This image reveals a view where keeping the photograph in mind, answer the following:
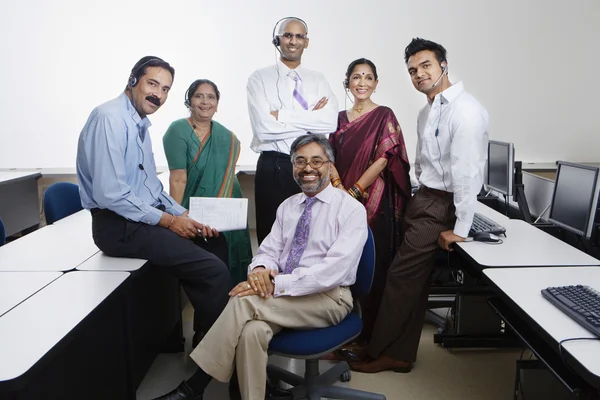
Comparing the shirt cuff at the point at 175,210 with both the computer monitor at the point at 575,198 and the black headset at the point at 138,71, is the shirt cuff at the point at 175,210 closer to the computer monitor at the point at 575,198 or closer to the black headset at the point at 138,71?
the black headset at the point at 138,71

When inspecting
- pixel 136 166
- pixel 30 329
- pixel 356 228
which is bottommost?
pixel 30 329

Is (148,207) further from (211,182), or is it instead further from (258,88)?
(258,88)

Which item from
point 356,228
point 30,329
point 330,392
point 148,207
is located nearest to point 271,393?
point 330,392

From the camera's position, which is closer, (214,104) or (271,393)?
(271,393)

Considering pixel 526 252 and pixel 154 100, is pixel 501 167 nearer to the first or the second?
pixel 526 252

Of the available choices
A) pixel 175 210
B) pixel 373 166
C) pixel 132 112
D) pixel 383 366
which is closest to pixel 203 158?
pixel 175 210

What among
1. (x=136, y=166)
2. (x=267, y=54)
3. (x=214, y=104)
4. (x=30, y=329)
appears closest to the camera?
(x=30, y=329)

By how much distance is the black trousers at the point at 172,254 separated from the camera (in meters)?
1.93

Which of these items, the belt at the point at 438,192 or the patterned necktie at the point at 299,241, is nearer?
the patterned necktie at the point at 299,241

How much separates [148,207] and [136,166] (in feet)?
0.55

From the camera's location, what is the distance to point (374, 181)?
8.05ft

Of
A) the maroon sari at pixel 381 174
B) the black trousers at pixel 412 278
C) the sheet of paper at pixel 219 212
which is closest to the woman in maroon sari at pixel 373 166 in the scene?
the maroon sari at pixel 381 174

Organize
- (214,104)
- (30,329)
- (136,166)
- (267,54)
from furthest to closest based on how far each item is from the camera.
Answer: (267,54)
(214,104)
(136,166)
(30,329)

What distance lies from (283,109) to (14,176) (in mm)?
2528
